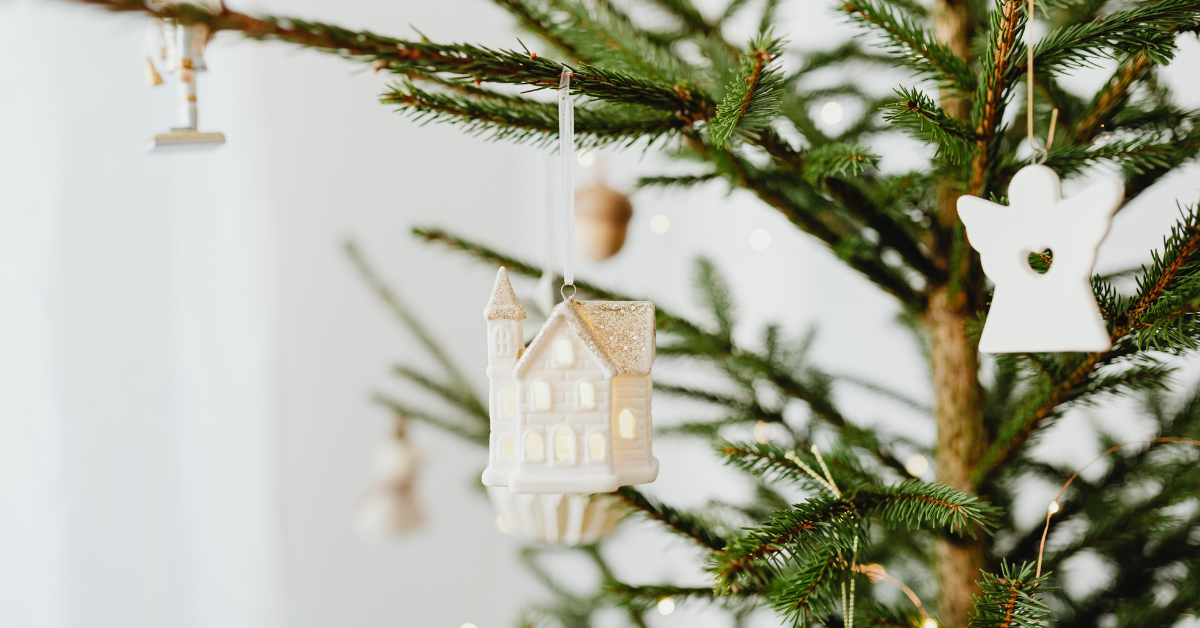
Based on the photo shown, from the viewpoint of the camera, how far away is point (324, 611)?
4.32 ft

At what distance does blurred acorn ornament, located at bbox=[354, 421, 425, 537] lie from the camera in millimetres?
1210

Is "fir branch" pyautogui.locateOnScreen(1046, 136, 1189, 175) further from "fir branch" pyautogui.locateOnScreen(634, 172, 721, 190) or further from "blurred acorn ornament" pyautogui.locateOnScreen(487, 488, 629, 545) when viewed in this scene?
"blurred acorn ornament" pyautogui.locateOnScreen(487, 488, 629, 545)

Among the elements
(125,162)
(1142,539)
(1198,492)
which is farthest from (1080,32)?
(125,162)

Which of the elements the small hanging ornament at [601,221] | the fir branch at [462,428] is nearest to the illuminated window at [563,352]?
the fir branch at [462,428]

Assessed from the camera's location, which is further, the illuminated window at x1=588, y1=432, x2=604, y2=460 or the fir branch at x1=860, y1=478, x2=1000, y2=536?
the illuminated window at x1=588, y1=432, x2=604, y2=460

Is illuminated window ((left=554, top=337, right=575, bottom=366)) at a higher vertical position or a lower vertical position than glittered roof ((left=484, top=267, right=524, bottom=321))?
lower

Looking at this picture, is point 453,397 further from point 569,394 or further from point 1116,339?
point 1116,339

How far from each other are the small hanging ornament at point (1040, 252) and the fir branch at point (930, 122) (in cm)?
4

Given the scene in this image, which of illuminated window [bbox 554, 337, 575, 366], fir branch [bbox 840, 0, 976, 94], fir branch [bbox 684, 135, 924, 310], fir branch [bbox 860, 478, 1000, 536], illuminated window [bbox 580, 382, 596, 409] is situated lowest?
fir branch [bbox 860, 478, 1000, 536]

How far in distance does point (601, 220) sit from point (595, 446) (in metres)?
0.51

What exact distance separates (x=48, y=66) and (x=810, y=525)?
1.11 metres

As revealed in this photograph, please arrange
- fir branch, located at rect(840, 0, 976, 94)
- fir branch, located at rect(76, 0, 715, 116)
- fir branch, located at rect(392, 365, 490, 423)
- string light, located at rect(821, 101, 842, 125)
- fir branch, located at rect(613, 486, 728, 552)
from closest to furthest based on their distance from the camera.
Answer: fir branch, located at rect(76, 0, 715, 116) < fir branch, located at rect(840, 0, 976, 94) < fir branch, located at rect(613, 486, 728, 552) < fir branch, located at rect(392, 365, 490, 423) < string light, located at rect(821, 101, 842, 125)

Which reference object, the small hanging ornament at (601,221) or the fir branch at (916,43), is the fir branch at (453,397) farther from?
the fir branch at (916,43)

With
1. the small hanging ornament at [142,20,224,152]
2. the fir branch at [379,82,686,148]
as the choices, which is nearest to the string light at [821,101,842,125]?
the fir branch at [379,82,686,148]
